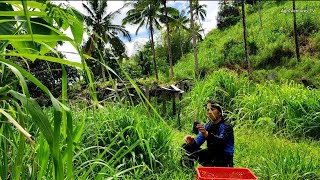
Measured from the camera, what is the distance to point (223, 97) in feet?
25.2

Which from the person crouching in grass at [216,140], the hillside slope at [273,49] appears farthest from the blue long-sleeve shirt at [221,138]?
the hillside slope at [273,49]

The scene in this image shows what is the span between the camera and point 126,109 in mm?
4406

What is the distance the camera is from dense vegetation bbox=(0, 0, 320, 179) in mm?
617

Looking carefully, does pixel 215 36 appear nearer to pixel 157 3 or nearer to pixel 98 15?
pixel 157 3

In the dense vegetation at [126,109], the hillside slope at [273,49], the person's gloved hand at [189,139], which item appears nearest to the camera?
Result: the dense vegetation at [126,109]

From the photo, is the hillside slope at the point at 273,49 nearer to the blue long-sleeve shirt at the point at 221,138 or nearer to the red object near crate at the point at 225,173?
the blue long-sleeve shirt at the point at 221,138

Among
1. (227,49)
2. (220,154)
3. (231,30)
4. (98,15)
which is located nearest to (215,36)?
(231,30)

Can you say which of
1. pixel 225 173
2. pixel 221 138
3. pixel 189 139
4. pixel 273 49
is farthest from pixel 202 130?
pixel 273 49

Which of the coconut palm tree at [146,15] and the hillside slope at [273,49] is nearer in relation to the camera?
the hillside slope at [273,49]

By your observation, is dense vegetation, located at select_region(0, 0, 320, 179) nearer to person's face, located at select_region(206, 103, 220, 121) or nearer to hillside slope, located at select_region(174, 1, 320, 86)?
hillside slope, located at select_region(174, 1, 320, 86)

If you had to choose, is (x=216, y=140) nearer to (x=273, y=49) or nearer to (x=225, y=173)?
(x=225, y=173)

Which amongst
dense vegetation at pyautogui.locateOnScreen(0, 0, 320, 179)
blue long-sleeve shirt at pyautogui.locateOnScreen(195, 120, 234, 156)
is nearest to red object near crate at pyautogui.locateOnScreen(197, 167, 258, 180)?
dense vegetation at pyautogui.locateOnScreen(0, 0, 320, 179)

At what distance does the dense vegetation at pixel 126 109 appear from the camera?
0.62 meters

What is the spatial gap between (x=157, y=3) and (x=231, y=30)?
658 centimetres
